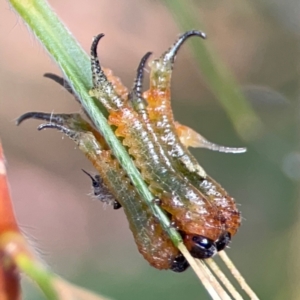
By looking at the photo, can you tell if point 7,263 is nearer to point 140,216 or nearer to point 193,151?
point 140,216

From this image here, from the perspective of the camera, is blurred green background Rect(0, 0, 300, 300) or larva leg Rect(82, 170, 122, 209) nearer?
larva leg Rect(82, 170, 122, 209)

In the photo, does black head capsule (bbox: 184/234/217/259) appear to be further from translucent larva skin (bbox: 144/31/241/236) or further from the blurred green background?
the blurred green background

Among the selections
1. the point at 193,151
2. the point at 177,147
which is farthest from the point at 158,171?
the point at 193,151

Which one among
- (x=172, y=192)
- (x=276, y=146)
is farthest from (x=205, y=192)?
(x=276, y=146)

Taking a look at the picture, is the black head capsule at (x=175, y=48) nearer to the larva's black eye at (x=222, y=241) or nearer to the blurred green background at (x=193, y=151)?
the larva's black eye at (x=222, y=241)

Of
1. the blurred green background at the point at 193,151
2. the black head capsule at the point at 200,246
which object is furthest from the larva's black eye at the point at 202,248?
the blurred green background at the point at 193,151

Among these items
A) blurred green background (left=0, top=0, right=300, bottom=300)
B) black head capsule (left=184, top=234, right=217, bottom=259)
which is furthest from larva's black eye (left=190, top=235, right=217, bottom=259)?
blurred green background (left=0, top=0, right=300, bottom=300)

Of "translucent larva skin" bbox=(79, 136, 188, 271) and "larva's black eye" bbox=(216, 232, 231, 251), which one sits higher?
"translucent larva skin" bbox=(79, 136, 188, 271)
